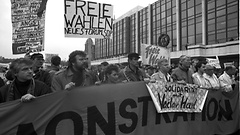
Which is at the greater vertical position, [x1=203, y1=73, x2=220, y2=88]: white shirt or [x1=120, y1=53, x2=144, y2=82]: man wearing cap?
[x1=120, y1=53, x2=144, y2=82]: man wearing cap

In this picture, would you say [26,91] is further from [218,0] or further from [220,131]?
[218,0]

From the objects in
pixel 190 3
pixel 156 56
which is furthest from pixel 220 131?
pixel 190 3

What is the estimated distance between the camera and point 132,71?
14.6ft

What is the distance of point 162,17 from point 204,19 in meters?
10.5

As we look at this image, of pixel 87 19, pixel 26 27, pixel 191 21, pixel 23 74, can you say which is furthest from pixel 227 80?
pixel 191 21

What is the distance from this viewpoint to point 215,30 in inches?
1267

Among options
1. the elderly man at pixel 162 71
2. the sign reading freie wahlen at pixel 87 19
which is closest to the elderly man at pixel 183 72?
the elderly man at pixel 162 71

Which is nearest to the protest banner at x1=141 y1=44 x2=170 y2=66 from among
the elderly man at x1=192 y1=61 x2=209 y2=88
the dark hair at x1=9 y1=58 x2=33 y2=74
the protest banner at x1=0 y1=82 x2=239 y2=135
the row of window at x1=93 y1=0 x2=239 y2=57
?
the elderly man at x1=192 y1=61 x2=209 y2=88

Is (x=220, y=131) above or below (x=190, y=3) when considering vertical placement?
below

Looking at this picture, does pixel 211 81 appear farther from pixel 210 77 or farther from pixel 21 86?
pixel 21 86

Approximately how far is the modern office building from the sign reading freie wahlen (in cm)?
2435

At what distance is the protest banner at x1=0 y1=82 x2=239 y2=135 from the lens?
2.71 meters

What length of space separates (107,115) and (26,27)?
9.70 feet

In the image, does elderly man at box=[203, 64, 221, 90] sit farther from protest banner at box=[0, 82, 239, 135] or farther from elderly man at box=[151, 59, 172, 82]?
elderly man at box=[151, 59, 172, 82]
